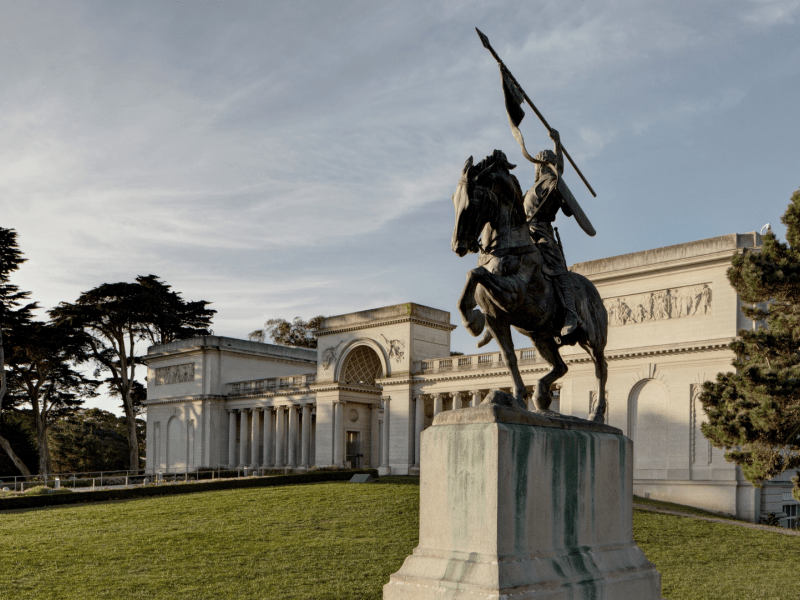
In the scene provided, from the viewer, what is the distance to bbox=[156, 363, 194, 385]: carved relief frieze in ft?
209

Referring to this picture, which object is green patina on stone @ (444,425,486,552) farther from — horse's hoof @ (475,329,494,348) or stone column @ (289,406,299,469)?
stone column @ (289,406,299,469)

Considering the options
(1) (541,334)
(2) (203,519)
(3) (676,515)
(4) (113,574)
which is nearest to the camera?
(1) (541,334)

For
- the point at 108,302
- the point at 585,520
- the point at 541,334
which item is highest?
the point at 108,302

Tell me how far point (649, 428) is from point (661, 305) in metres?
5.52

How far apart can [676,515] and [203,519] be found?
15363 millimetres

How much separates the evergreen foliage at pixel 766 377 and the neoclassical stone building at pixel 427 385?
28.3 ft

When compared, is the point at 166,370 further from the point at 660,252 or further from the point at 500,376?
the point at 660,252

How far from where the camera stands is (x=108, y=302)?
2315 inches

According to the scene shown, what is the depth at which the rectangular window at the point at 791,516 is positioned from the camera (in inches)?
1326

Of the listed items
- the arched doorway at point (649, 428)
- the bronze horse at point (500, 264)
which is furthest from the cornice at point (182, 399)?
the bronze horse at point (500, 264)

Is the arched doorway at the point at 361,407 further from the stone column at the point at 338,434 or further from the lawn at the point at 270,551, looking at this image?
the lawn at the point at 270,551

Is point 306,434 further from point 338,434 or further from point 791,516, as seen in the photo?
point 791,516

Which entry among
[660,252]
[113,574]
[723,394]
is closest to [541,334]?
[113,574]

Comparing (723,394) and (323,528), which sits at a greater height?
(723,394)
